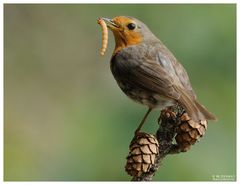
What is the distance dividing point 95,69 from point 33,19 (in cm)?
99

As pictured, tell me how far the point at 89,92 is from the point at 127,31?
1274 mm

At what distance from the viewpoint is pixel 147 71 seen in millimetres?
5648

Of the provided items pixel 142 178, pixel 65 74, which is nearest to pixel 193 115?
pixel 142 178

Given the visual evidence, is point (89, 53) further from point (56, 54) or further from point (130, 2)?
point (130, 2)

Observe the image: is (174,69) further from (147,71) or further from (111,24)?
(111,24)

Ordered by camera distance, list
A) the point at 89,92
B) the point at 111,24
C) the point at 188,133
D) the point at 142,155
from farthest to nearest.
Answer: the point at 89,92, the point at 111,24, the point at 188,133, the point at 142,155

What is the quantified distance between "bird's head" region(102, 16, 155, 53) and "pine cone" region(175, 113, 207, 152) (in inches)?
62.4

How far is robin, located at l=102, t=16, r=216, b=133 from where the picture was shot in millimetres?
5457

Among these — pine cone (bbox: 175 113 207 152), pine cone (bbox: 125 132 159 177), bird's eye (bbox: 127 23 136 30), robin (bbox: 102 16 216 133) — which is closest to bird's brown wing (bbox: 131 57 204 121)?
robin (bbox: 102 16 216 133)

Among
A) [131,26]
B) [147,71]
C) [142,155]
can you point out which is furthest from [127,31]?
[142,155]

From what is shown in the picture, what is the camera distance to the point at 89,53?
7980 mm

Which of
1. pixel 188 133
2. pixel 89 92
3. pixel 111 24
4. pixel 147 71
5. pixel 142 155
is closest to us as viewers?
pixel 142 155

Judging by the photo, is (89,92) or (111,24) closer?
(111,24)

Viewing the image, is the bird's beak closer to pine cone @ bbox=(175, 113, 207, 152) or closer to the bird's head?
the bird's head
